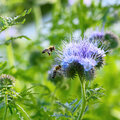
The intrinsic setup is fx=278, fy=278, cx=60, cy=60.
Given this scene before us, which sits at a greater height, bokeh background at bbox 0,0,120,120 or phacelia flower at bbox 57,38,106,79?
bokeh background at bbox 0,0,120,120

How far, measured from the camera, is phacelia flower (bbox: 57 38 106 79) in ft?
3.74

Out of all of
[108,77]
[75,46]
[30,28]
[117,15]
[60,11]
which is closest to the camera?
[75,46]

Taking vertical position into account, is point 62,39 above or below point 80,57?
above

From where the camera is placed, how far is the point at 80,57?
46.6 inches

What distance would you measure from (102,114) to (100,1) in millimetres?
995

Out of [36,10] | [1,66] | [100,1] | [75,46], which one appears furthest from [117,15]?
[1,66]

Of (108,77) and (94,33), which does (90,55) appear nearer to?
(94,33)

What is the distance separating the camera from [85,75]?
115cm

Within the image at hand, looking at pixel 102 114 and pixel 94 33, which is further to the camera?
pixel 102 114

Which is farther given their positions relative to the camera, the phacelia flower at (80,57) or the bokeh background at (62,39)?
the bokeh background at (62,39)

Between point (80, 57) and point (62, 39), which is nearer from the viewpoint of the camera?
point (80, 57)

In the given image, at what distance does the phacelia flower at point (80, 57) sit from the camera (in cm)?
114

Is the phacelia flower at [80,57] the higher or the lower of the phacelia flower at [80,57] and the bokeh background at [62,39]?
the lower

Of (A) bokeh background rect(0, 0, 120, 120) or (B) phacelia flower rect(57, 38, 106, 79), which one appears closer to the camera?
(B) phacelia flower rect(57, 38, 106, 79)
